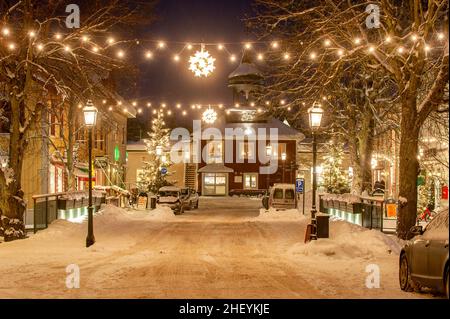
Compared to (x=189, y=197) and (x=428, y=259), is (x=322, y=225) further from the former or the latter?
(x=189, y=197)

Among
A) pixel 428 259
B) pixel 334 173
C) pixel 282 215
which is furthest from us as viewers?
pixel 334 173

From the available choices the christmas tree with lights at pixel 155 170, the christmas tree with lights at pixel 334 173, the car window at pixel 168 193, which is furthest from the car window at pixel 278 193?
the christmas tree with lights at pixel 155 170

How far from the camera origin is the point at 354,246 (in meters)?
17.5

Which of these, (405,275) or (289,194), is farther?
(289,194)

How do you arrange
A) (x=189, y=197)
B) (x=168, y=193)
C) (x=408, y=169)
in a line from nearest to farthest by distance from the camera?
(x=408, y=169), (x=168, y=193), (x=189, y=197)

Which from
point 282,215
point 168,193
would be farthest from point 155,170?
point 282,215

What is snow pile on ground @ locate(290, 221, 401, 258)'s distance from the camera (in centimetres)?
1698

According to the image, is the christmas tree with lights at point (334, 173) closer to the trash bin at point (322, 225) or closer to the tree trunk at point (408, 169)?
the tree trunk at point (408, 169)

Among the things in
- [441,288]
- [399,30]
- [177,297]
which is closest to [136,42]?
[399,30]

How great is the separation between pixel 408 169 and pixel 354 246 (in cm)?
326

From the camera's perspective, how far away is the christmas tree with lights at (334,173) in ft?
187

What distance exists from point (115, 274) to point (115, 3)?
1144cm

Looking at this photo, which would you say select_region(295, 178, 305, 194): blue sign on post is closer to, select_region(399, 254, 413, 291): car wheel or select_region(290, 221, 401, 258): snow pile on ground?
select_region(290, 221, 401, 258): snow pile on ground
